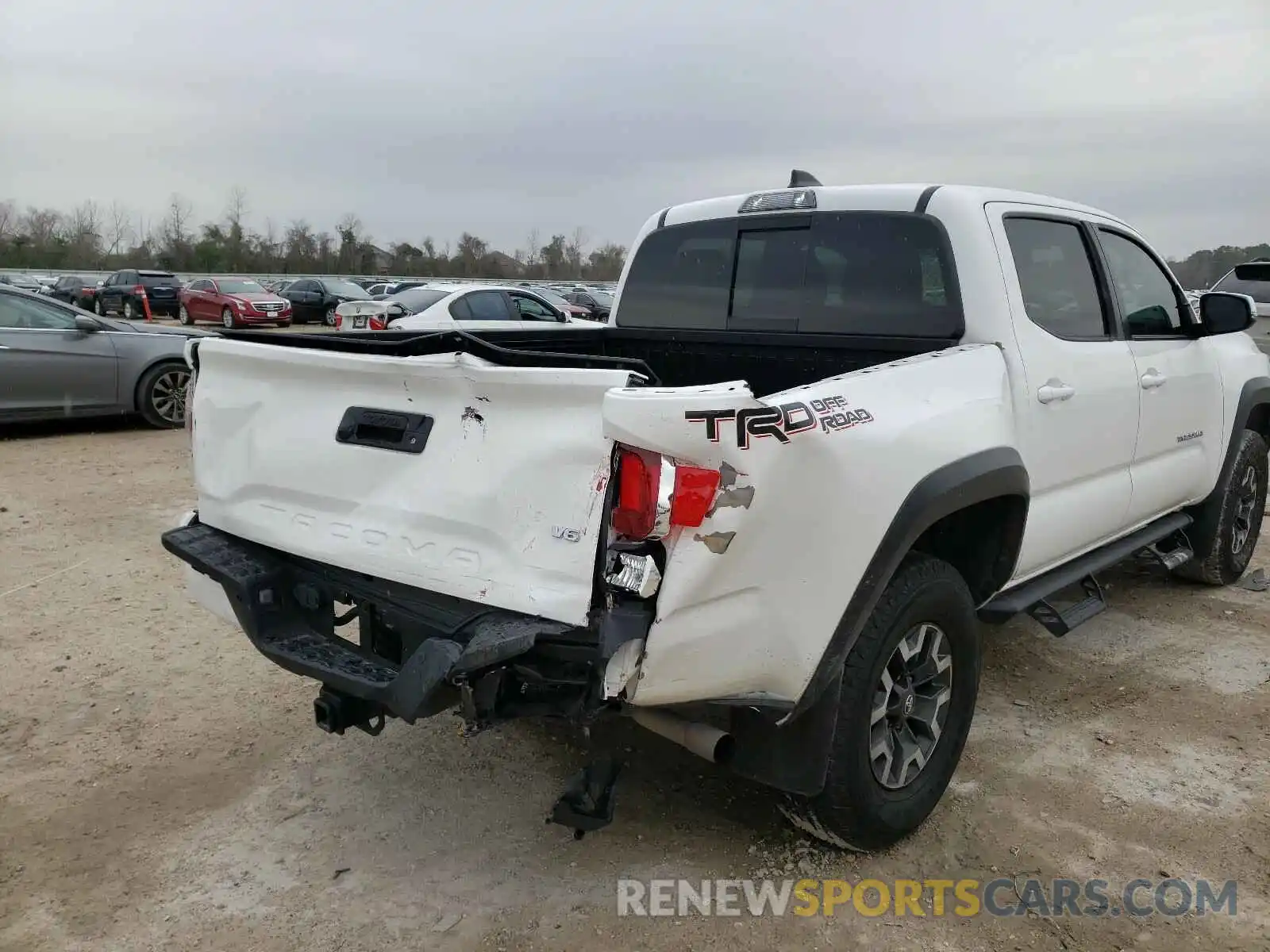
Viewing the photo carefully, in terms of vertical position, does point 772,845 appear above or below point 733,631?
below

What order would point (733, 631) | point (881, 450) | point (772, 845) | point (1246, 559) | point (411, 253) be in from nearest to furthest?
point (733, 631) → point (881, 450) → point (772, 845) → point (1246, 559) → point (411, 253)

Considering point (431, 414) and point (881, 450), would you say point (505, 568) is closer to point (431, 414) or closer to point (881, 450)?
point (431, 414)

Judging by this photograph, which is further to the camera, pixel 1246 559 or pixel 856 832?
pixel 1246 559

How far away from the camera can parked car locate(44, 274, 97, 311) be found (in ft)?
117

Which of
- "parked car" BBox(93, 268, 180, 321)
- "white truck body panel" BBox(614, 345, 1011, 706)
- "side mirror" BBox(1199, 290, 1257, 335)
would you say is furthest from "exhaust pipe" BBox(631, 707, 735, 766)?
"parked car" BBox(93, 268, 180, 321)

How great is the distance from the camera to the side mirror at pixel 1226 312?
4441 mm

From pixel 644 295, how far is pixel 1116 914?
3.09 meters

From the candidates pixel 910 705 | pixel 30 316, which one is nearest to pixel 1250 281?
pixel 910 705

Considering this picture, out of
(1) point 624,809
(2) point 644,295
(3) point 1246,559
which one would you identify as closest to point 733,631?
(1) point 624,809

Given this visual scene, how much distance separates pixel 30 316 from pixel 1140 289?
9.72 m

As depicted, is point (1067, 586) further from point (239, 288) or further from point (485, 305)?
point (239, 288)

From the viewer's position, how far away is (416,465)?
2.62 metres

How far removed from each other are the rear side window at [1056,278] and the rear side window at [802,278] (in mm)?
356

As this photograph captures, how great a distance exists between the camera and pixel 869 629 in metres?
2.74
